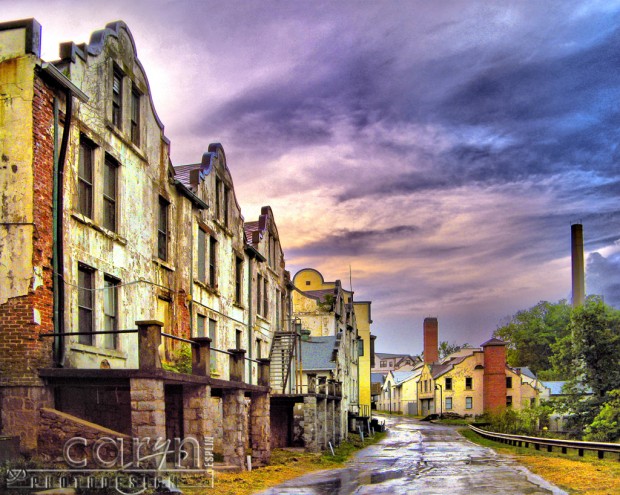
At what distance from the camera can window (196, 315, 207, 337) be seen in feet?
79.3

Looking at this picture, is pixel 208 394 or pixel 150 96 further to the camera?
pixel 150 96

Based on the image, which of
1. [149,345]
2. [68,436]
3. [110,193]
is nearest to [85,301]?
[110,193]

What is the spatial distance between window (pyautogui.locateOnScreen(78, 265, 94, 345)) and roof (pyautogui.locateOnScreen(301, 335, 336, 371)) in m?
26.1

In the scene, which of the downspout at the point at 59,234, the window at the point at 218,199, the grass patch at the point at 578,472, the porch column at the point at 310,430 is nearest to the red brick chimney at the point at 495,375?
the grass patch at the point at 578,472

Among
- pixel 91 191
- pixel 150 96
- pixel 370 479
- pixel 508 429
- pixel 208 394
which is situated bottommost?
pixel 508 429

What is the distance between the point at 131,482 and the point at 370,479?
336 inches

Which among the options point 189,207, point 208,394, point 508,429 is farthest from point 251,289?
point 508,429

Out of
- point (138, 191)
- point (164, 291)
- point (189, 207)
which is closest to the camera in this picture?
point (138, 191)

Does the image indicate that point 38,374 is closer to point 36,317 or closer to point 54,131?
point 36,317

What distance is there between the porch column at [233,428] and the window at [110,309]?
3707mm

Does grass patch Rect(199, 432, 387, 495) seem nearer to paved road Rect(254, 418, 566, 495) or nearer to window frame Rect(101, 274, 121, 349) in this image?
paved road Rect(254, 418, 566, 495)

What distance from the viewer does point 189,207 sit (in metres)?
23.5

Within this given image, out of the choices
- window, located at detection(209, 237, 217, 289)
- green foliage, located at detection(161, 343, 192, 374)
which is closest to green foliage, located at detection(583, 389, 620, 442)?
window, located at detection(209, 237, 217, 289)

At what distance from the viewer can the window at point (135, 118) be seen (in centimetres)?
1995
